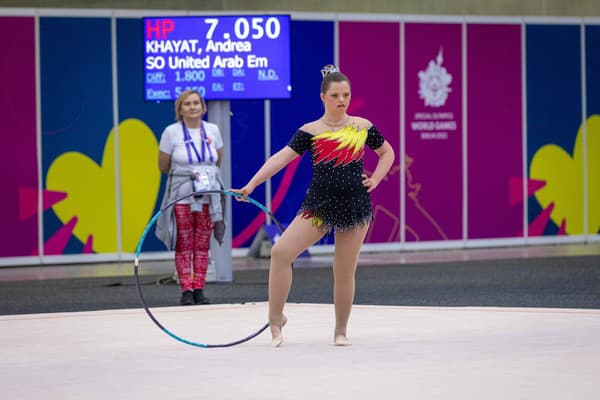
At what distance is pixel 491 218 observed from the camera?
56.8ft

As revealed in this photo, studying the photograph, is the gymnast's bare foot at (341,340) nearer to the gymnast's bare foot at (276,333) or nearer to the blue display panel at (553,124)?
the gymnast's bare foot at (276,333)

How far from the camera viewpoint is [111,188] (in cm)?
1557

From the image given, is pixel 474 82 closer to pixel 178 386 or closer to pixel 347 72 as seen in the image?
pixel 347 72

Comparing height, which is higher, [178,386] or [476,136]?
[476,136]

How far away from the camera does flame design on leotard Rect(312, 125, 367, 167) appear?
24.6ft

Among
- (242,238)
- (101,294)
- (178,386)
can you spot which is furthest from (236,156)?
(178,386)

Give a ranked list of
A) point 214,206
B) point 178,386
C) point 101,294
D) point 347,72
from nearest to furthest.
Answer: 1. point 178,386
2. point 214,206
3. point 101,294
4. point 347,72

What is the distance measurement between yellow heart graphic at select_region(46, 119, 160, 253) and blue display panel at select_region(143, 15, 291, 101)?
11.7ft

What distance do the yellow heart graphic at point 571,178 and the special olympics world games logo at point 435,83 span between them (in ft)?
5.52

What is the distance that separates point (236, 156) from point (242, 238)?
1048 millimetres

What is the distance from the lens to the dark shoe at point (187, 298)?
33.5 feet

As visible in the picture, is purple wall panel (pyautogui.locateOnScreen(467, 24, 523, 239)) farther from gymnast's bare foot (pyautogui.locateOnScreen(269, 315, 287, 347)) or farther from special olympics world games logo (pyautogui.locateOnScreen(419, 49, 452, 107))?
gymnast's bare foot (pyautogui.locateOnScreen(269, 315, 287, 347))

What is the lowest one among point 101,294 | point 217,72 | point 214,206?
point 101,294

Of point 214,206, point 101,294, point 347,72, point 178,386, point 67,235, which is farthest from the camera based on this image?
point 347,72
